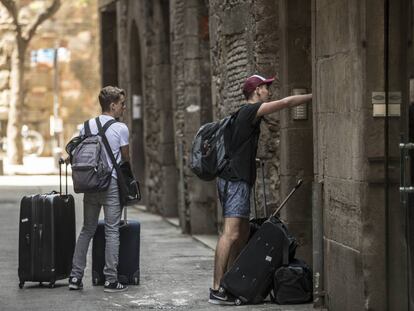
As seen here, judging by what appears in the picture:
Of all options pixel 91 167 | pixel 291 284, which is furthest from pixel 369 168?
pixel 91 167

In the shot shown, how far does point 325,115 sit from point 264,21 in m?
2.87

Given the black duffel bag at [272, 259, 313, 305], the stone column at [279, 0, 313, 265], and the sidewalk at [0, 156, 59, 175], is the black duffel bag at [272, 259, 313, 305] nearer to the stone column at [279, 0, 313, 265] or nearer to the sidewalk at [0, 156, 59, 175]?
the stone column at [279, 0, 313, 265]

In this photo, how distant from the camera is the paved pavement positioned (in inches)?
390

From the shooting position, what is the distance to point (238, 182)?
9.86 m

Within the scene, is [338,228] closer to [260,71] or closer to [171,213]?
[260,71]

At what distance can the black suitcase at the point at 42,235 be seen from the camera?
10898 mm

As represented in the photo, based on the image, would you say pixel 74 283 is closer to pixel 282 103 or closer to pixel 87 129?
pixel 87 129

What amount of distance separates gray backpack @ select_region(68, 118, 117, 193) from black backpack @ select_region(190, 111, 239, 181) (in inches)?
38.5

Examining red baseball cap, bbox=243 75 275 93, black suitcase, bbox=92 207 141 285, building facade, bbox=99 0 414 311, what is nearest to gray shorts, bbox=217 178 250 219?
building facade, bbox=99 0 414 311

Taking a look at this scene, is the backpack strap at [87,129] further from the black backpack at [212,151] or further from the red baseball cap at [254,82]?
the red baseball cap at [254,82]

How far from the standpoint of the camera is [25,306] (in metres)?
9.90

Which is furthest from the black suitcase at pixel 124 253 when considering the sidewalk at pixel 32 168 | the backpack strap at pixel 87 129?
the sidewalk at pixel 32 168

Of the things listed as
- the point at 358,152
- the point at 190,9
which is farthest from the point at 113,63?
the point at 358,152

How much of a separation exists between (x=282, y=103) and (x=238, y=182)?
0.78 m
